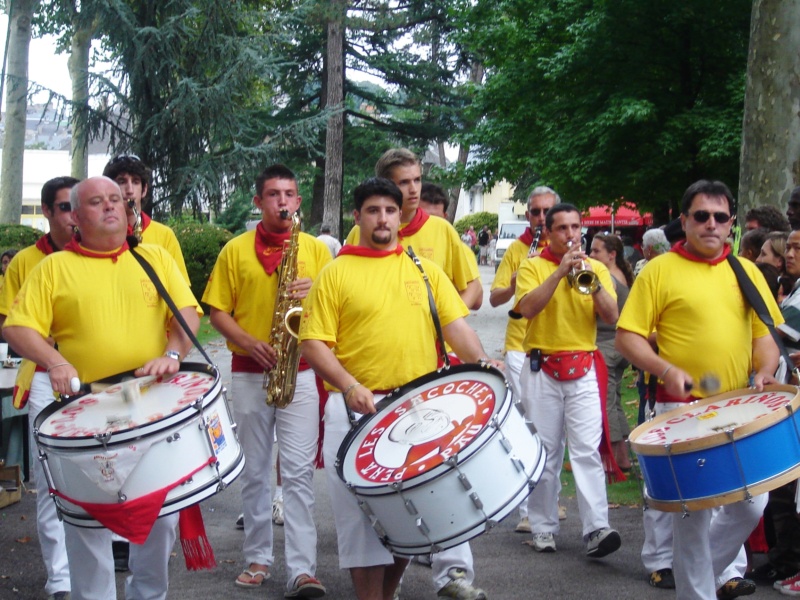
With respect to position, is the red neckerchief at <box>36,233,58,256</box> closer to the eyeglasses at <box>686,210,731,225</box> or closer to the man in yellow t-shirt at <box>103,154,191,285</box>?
the man in yellow t-shirt at <box>103,154,191,285</box>

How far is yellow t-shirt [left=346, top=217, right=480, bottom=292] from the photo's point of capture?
653 cm

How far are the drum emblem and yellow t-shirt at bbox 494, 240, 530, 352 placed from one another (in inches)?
116

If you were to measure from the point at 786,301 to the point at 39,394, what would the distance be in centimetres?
422

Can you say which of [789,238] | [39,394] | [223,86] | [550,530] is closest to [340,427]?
[39,394]

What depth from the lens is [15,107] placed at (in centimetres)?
2381

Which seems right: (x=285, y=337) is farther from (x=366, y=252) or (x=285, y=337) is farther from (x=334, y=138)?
(x=334, y=138)

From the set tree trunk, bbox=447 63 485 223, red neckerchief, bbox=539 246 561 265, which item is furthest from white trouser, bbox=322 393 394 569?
tree trunk, bbox=447 63 485 223

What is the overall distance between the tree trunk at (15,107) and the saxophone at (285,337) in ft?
59.7

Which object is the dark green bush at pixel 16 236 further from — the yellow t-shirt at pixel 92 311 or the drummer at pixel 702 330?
the drummer at pixel 702 330

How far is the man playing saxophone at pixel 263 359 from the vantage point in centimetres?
608

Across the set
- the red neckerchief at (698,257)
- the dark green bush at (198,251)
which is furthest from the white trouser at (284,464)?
the dark green bush at (198,251)

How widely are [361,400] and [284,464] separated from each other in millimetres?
1520

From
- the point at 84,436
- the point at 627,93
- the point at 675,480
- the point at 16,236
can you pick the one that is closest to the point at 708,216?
the point at 675,480

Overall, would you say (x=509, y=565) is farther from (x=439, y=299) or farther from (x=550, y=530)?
(x=439, y=299)
